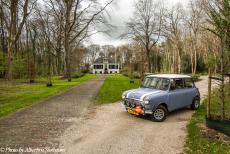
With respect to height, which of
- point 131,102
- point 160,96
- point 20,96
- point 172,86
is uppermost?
point 172,86

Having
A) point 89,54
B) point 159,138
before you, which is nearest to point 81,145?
point 159,138

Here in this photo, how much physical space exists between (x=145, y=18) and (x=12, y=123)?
3492cm

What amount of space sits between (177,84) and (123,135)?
163 inches

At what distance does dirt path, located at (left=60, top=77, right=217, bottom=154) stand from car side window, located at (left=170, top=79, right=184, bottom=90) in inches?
49.5

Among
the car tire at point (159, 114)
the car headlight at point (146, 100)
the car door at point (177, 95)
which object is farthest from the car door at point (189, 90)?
the car headlight at point (146, 100)

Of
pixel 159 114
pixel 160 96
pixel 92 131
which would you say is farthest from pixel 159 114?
pixel 92 131

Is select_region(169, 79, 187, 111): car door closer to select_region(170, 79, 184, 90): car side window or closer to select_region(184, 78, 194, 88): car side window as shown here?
select_region(170, 79, 184, 90): car side window

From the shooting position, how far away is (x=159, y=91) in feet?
30.2

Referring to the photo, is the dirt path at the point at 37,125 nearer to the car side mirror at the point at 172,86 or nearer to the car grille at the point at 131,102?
the car grille at the point at 131,102

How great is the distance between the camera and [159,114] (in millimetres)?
8867

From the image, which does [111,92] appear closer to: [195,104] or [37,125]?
[195,104]

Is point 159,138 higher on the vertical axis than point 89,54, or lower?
lower

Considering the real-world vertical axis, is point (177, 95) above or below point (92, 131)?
above

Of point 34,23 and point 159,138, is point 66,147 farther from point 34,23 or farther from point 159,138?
point 34,23
